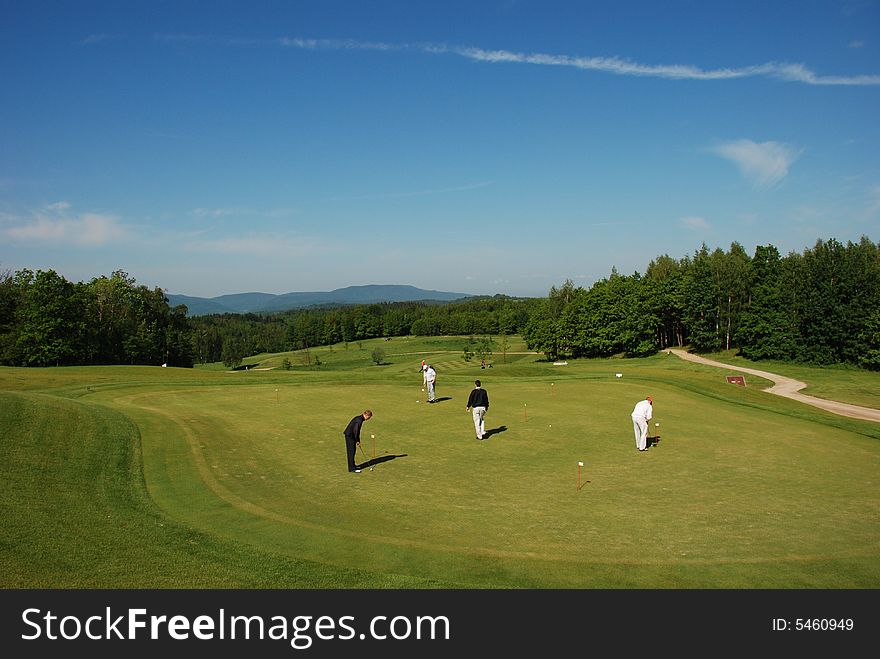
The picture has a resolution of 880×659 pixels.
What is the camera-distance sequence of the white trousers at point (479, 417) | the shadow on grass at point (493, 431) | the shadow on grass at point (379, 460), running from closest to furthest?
the shadow on grass at point (379, 460), the white trousers at point (479, 417), the shadow on grass at point (493, 431)

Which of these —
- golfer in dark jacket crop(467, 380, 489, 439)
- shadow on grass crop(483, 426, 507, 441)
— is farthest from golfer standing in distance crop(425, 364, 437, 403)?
golfer in dark jacket crop(467, 380, 489, 439)

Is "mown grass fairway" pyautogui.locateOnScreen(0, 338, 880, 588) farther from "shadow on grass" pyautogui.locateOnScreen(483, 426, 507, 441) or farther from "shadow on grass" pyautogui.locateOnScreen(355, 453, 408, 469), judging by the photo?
"shadow on grass" pyautogui.locateOnScreen(483, 426, 507, 441)

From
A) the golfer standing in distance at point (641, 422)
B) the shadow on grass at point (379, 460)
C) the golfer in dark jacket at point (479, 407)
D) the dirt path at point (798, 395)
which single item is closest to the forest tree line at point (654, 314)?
the dirt path at point (798, 395)

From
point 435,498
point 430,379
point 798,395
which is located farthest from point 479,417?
point 798,395

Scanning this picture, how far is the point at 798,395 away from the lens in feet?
152

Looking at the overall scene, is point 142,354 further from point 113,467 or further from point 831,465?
point 831,465

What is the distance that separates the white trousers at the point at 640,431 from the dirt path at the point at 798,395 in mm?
24590

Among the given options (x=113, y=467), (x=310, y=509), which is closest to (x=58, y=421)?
(x=113, y=467)

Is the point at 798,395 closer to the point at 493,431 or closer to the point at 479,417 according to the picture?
the point at 493,431

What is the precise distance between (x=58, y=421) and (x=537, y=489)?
17.6 m

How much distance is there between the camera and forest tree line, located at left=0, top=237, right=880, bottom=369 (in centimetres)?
6222

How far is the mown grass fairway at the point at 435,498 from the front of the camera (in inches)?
371

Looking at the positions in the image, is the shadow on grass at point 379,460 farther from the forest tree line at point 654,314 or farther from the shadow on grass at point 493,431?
the forest tree line at point 654,314
